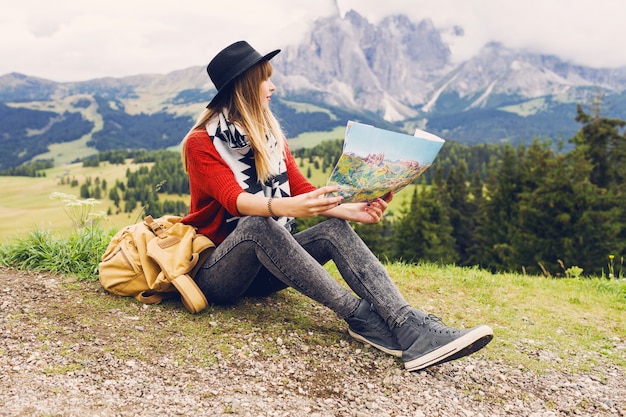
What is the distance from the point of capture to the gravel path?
373cm

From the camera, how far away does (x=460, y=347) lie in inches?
168

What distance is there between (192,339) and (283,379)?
3.52 feet

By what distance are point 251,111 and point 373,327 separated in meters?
2.41

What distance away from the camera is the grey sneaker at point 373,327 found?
15.7 ft

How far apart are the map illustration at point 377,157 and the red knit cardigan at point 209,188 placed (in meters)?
0.96

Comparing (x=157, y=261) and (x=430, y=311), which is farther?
(x=430, y=311)

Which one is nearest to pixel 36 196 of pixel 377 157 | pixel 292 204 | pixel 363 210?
pixel 363 210

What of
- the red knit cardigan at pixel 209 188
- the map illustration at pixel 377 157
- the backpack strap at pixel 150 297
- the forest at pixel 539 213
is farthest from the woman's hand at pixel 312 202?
the forest at pixel 539 213

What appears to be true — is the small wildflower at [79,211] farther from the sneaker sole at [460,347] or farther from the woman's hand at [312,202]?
the sneaker sole at [460,347]

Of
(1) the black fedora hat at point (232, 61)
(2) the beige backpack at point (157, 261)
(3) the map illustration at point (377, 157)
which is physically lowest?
(2) the beige backpack at point (157, 261)

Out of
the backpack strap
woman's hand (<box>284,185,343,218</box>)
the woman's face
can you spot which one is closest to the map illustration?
woman's hand (<box>284,185,343,218</box>)

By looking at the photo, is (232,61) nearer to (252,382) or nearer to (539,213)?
(252,382)

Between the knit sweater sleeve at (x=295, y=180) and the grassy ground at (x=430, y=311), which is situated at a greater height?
the knit sweater sleeve at (x=295, y=180)

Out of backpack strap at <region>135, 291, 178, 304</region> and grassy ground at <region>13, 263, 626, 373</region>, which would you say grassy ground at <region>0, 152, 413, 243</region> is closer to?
grassy ground at <region>13, 263, 626, 373</region>
